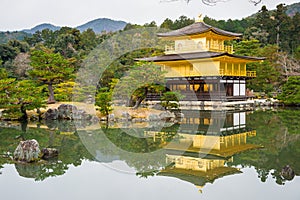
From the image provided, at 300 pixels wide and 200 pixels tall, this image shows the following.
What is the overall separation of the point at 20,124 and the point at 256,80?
639 inches

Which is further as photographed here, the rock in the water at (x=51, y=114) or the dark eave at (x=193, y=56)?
the dark eave at (x=193, y=56)

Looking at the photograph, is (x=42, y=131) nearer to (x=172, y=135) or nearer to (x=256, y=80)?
(x=172, y=135)

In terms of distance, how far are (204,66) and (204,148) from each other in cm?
1287

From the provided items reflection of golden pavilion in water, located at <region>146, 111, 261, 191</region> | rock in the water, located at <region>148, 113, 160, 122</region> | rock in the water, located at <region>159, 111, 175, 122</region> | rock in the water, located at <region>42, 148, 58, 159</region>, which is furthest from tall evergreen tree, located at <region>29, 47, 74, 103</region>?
rock in the water, located at <region>42, 148, 58, 159</region>

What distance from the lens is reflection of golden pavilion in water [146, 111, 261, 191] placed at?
641 centimetres

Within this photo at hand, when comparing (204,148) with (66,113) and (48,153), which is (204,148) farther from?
(66,113)

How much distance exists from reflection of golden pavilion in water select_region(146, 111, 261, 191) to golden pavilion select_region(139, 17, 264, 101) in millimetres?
6750

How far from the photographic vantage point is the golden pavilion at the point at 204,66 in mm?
20609

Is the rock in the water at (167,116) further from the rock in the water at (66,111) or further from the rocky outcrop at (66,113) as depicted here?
the rock in the water at (66,111)

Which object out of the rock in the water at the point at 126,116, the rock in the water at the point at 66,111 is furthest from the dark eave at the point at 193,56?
the rock in the water at the point at 66,111

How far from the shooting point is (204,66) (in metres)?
21.0

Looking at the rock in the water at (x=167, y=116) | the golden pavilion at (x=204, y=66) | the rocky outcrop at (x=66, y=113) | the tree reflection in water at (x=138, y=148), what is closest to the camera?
the tree reflection in water at (x=138, y=148)

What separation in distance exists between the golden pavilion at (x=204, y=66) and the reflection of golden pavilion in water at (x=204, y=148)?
6.75m

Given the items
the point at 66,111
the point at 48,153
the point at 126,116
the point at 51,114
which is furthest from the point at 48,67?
the point at 48,153
